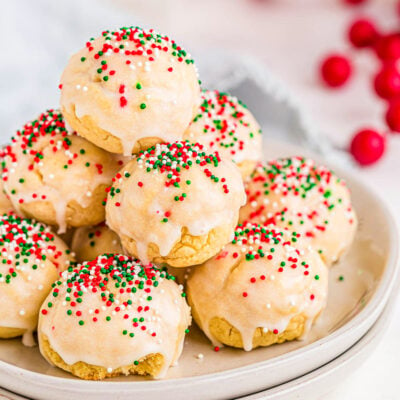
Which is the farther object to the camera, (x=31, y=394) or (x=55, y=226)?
(x=55, y=226)

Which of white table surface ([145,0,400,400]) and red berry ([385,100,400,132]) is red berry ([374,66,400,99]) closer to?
red berry ([385,100,400,132])

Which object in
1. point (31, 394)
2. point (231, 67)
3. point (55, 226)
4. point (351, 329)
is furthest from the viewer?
point (231, 67)

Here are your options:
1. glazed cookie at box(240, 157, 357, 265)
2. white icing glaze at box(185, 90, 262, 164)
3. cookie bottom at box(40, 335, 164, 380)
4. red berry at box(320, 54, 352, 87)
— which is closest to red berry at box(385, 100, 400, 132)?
red berry at box(320, 54, 352, 87)

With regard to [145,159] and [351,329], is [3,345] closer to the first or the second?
[145,159]

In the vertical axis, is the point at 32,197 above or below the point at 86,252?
above

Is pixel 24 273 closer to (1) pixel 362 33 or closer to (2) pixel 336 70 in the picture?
(2) pixel 336 70

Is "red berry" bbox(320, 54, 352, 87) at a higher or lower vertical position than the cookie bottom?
higher

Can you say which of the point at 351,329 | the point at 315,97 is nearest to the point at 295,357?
the point at 351,329
